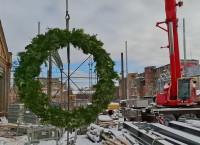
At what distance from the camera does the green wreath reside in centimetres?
560

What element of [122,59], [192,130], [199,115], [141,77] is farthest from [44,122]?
[141,77]

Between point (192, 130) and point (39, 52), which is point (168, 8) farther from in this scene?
point (39, 52)

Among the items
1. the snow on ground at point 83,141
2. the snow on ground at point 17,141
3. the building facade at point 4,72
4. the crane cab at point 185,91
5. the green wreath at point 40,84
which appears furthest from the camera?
the building facade at point 4,72

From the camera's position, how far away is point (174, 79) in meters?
12.5

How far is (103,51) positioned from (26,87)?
1.99 metres

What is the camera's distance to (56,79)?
12.2m

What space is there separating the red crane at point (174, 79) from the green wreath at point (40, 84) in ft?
22.9

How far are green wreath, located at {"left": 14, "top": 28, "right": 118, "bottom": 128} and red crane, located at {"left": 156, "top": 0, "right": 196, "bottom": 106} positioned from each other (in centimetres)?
698

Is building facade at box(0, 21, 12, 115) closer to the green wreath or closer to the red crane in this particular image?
the red crane

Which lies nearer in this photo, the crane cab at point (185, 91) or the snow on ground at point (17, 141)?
the snow on ground at point (17, 141)

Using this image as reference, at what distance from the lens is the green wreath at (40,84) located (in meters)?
5.60

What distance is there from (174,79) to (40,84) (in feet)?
28.0

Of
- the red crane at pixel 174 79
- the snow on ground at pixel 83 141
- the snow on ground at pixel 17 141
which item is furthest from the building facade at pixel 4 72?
the red crane at pixel 174 79

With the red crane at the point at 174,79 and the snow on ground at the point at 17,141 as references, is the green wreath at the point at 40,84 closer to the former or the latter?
the snow on ground at the point at 17,141
